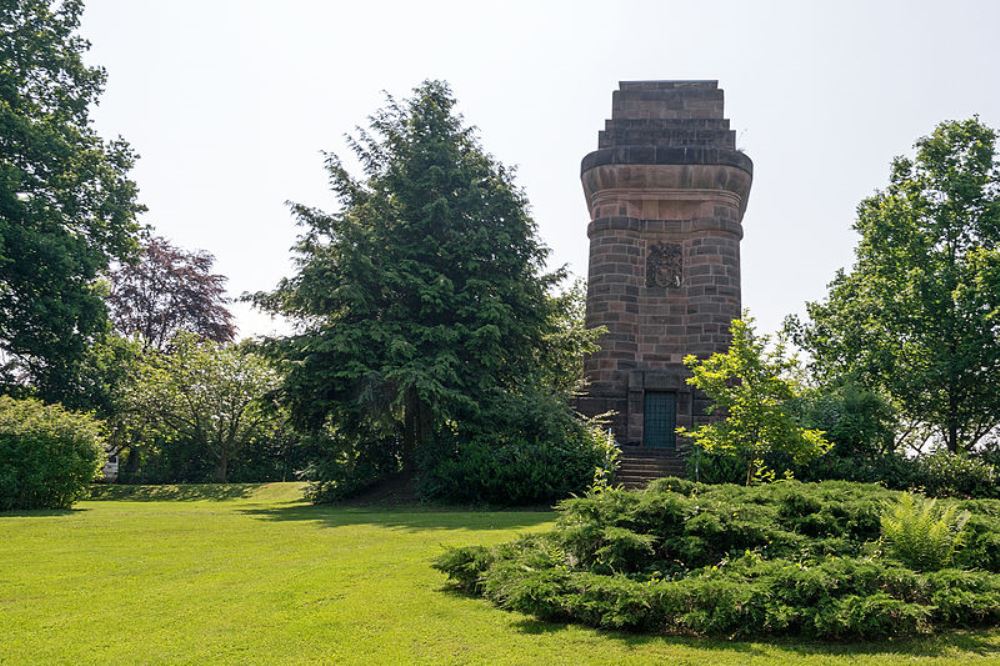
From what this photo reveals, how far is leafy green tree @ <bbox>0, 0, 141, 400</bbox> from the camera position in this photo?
2319 centimetres

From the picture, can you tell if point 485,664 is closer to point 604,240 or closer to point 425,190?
point 425,190

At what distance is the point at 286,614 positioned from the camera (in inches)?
296

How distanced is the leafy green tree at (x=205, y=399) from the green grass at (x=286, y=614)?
62.6ft

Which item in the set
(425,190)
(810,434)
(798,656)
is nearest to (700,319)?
(425,190)

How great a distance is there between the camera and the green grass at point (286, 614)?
633cm

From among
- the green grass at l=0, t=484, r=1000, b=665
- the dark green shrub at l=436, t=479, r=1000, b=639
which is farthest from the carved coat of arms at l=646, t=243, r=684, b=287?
the dark green shrub at l=436, t=479, r=1000, b=639

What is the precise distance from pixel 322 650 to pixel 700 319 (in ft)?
72.0

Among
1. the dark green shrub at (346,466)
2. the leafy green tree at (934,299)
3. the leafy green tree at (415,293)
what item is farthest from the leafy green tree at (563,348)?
the leafy green tree at (934,299)

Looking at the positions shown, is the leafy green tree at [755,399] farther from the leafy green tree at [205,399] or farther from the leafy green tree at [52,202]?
the leafy green tree at [205,399]

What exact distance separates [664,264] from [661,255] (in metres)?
0.32

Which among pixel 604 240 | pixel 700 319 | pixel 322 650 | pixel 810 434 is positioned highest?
pixel 604 240

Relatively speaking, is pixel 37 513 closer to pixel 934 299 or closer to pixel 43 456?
pixel 43 456

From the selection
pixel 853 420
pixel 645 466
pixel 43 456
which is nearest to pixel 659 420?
pixel 645 466

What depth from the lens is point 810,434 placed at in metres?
14.6
